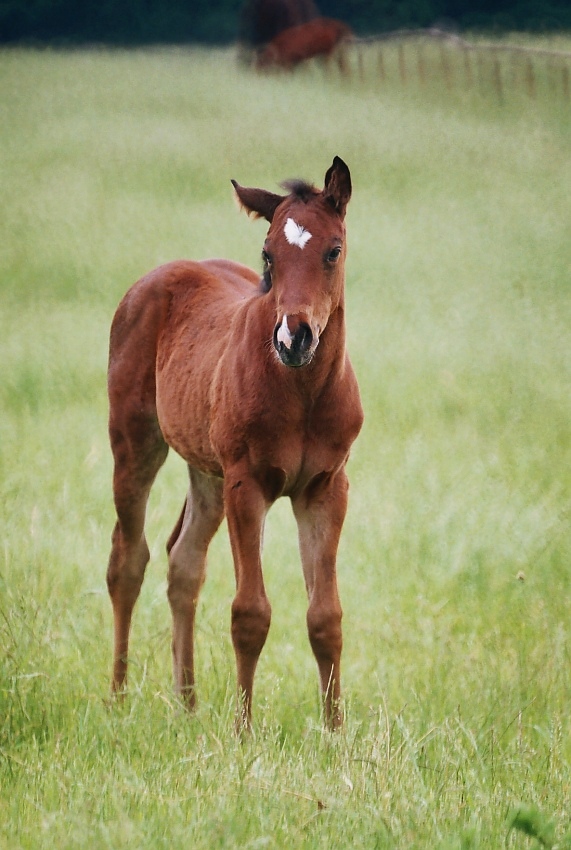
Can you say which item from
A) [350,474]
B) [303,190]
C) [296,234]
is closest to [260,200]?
[303,190]

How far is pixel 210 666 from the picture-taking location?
4.29m

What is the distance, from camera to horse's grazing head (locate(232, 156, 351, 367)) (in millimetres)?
2934

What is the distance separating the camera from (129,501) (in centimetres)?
423

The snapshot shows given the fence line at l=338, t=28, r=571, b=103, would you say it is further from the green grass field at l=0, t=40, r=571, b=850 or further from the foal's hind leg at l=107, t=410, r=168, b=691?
the foal's hind leg at l=107, t=410, r=168, b=691

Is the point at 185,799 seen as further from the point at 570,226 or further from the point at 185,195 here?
the point at 185,195

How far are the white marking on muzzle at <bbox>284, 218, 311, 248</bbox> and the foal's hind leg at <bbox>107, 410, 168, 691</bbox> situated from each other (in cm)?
132

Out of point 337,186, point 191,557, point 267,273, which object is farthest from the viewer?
point 191,557

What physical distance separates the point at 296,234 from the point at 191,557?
1552 mm

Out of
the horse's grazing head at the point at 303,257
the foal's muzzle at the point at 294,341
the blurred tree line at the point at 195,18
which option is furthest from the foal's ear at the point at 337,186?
the blurred tree line at the point at 195,18

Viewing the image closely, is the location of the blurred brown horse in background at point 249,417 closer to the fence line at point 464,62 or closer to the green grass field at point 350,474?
the green grass field at point 350,474

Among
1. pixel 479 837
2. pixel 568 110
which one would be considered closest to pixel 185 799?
pixel 479 837

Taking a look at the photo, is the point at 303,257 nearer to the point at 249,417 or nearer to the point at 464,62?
the point at 249,417

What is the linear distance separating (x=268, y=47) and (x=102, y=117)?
7.37 feet

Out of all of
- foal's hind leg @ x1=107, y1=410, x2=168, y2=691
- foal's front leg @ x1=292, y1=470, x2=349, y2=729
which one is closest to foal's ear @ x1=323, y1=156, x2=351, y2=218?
foal's front leg @ x1=292, y1=470, x2=349, y2=729
